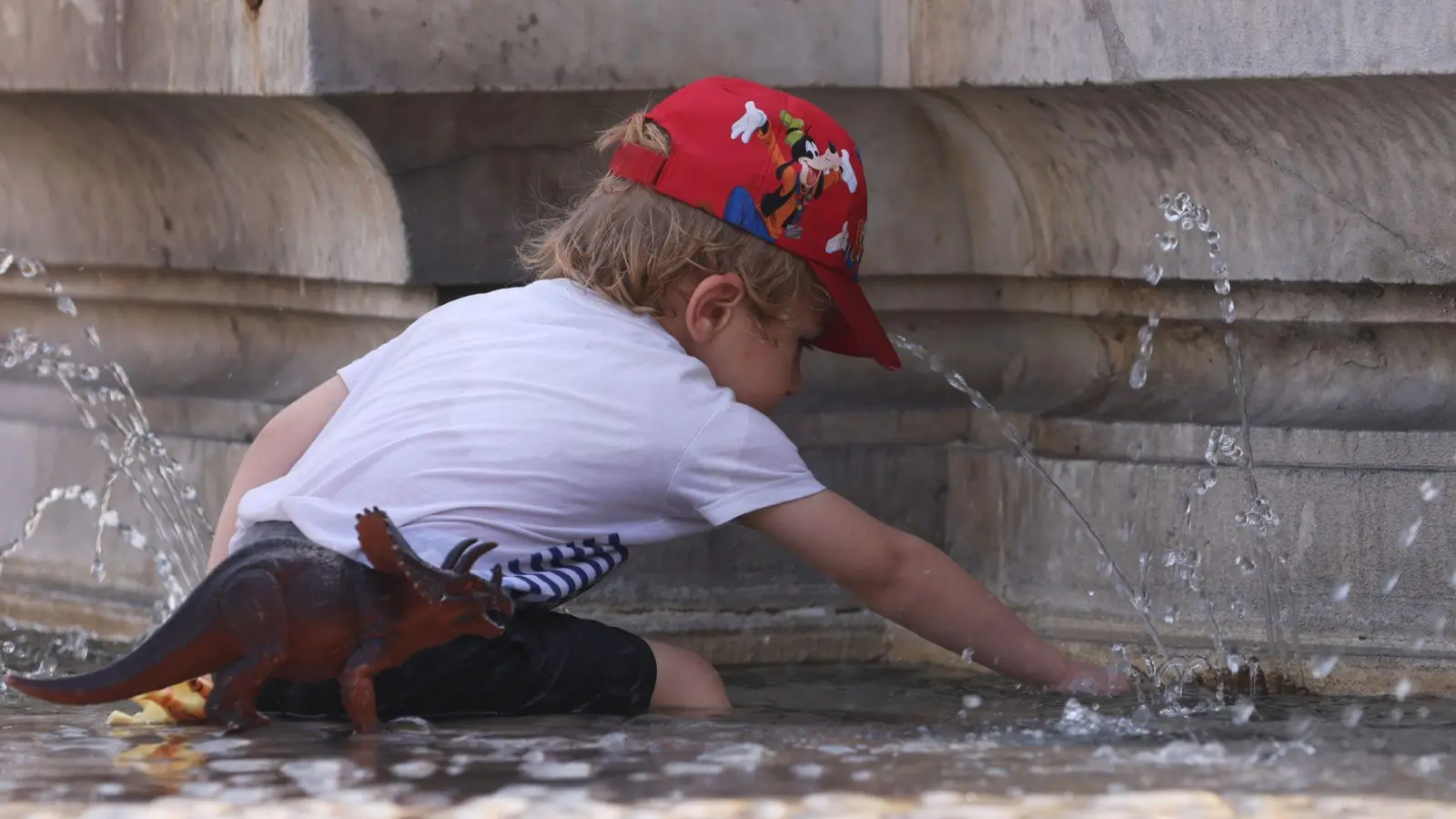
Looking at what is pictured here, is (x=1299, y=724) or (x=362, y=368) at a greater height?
(x=362, y=368)

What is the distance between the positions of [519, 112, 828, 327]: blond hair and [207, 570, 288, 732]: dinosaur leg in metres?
0.52

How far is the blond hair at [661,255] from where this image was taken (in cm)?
204

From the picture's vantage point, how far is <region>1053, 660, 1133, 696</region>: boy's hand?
2.06m

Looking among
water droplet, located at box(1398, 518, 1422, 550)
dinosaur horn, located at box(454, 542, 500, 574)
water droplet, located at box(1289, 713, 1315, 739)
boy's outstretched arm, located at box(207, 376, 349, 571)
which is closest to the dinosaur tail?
dinosaur horn, located at box(454, 542, 500, 574)

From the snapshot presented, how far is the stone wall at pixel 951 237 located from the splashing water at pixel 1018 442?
1 centimetres

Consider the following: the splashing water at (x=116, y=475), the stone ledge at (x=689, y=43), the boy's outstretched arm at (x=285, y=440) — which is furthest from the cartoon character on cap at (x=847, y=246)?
the splashing water at (x=116, y=475)

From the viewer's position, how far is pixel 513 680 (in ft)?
6.28

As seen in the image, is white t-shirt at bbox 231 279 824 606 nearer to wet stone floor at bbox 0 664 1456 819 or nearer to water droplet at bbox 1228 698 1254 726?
wet stone floor at bbox 0 664 1456 819

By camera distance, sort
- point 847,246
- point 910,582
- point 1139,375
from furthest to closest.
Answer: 1. point 1139,375
2. point 847,246
3. point 910,582

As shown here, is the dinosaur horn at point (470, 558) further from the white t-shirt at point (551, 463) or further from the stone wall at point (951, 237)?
the stone wall at point (951, 237)

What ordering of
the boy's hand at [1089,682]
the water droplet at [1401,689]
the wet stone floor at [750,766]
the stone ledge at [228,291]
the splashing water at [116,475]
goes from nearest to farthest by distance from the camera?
the wet stone floor at [750,766] → the boy's hand at [1089,682] → the water droplet at [1401,689] → the stone ledge at [228,291] → the splashing water at [116,475]

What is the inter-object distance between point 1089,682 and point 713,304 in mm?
572

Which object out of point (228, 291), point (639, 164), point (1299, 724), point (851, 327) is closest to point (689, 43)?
point (639, 164)

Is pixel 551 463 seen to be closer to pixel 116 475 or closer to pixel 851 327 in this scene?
pixel 851 327
